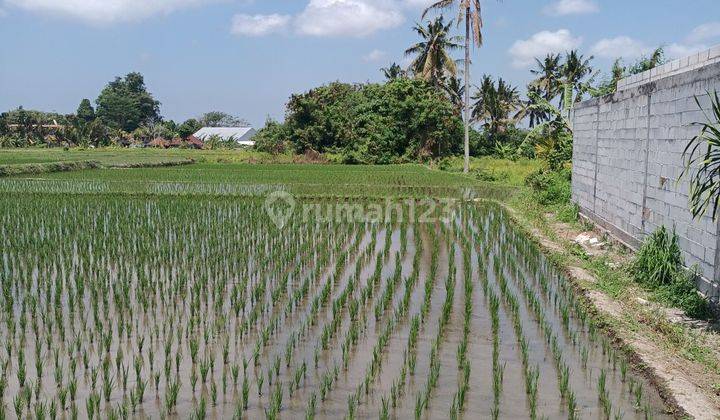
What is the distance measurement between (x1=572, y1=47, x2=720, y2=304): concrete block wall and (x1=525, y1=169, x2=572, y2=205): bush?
2857 millimetres

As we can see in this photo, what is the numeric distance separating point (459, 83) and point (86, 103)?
1685 inches

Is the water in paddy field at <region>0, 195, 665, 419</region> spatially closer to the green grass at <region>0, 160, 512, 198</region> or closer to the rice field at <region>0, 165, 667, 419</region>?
the rice field at <region>0, 165, 667, 419</region>

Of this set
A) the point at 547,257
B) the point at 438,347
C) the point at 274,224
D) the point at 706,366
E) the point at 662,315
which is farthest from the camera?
the point at 274,224

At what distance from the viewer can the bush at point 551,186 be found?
15.3 metres

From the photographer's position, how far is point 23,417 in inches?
151

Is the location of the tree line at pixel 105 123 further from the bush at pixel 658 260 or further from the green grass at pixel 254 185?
the bush at pixel 658 260

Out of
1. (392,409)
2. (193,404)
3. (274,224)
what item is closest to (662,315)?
(392,409)

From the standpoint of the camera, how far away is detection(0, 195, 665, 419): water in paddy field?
413 cm

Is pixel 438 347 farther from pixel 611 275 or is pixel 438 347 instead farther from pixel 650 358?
pixel 611 275

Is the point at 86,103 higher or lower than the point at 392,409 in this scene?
higher

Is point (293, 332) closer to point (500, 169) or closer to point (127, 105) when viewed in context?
point (500, 169)

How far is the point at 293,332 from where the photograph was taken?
547 cm

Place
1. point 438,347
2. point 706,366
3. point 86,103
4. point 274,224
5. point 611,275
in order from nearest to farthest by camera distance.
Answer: point 706,366
point 438,347
point 611,275
point 274,224
point 86,103

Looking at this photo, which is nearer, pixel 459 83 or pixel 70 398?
pixel 70 398
